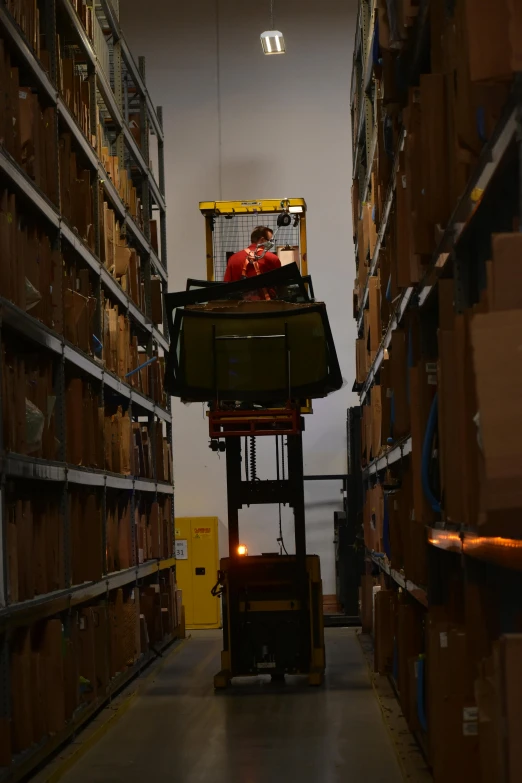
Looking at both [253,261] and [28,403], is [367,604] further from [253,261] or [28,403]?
[28,403]

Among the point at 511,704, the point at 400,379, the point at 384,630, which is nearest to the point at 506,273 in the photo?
the point at 511,704

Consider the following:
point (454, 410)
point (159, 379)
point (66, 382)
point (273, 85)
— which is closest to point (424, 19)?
point (454, 410)

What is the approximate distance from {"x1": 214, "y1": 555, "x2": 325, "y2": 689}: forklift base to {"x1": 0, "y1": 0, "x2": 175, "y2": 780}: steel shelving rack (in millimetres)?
735

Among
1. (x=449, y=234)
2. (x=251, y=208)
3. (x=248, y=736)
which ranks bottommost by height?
(x=248, y=736)

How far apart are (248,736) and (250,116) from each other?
8.84 m

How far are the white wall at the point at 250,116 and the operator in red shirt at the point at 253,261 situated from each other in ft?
12.1

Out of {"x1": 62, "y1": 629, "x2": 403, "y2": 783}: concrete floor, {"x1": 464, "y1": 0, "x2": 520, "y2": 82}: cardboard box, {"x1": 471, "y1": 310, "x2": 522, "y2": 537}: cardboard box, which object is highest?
{"x1": 464, "y1": 0, "x2": 520, "y2": 82}: cardboard box

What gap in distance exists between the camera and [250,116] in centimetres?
1244

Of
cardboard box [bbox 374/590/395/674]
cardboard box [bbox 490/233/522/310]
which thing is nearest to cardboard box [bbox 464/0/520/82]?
cardboard box [bbox 490/233/522/310]

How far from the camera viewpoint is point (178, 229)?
12.5m

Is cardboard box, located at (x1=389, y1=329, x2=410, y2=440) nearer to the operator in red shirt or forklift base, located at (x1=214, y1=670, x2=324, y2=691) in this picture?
forklift base, located at (x1=214, y1=670, x2=324, y2=691)

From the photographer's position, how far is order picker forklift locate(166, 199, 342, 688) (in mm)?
5797

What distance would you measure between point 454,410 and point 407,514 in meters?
2.39

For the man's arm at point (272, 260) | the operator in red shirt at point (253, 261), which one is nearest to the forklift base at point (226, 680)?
the operator in red shirt at point (253, 261)
